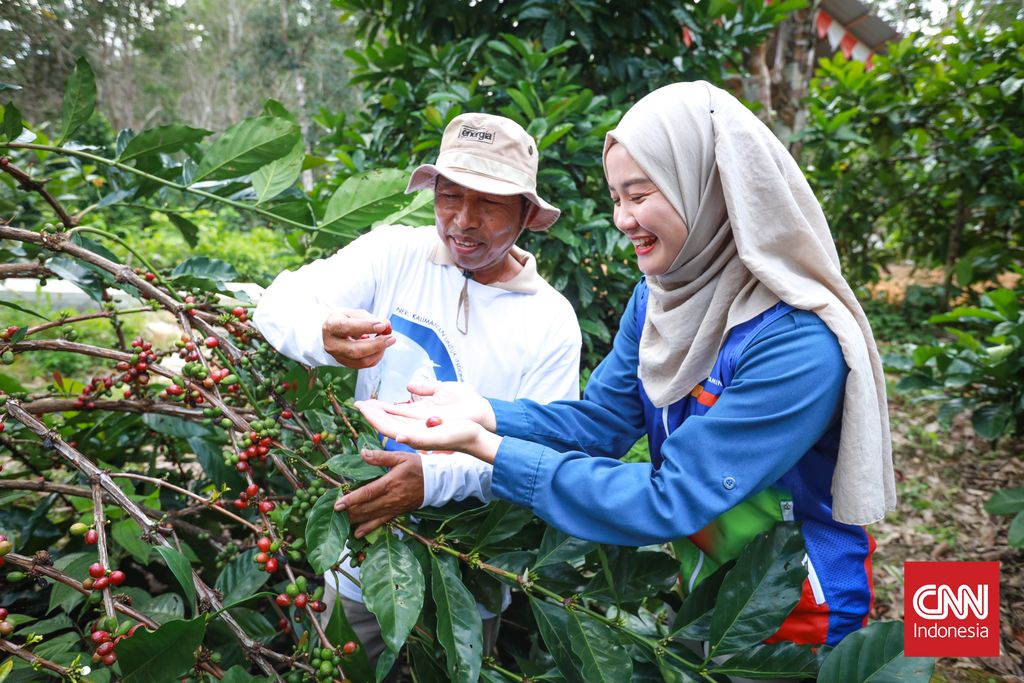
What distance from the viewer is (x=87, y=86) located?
1768mm

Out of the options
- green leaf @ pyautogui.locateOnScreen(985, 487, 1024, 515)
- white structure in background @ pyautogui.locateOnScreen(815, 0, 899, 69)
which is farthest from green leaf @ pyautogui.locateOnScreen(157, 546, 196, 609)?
white structure in background @ pyautogui.locateOnScreen(815, 0, 899, 69)

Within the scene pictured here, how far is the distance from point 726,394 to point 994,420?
10.2ft

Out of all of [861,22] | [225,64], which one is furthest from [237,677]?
[225,64]

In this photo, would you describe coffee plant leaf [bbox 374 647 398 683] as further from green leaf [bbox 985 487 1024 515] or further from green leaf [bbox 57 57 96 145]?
green leaf [bbox 985 487 1024 515]

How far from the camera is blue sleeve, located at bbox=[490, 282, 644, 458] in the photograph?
→ 1568mm

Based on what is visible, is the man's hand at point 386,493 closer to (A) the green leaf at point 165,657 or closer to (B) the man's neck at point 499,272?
(A) the green leaf at point 165,657

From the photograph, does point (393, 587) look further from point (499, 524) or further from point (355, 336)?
point (355, 336)

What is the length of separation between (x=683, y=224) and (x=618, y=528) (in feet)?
2.14

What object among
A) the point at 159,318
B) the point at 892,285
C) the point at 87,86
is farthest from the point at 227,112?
the point at 87,86

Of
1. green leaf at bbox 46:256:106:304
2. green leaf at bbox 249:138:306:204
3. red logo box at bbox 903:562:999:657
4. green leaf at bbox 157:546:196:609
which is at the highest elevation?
green leaf at bbox 249:138:306:204

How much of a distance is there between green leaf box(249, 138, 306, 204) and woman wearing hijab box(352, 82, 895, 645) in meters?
0.87

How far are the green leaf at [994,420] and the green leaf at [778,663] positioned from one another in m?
2.91

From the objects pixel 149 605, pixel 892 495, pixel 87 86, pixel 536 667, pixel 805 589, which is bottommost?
pixel 536 667

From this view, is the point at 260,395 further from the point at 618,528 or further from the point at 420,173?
the point at 618,528
